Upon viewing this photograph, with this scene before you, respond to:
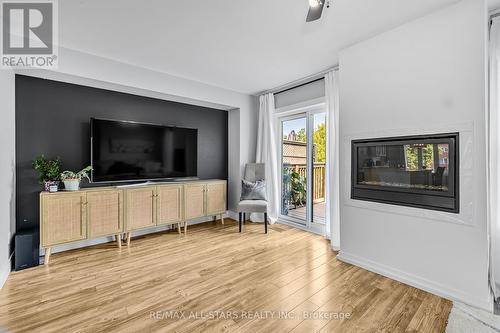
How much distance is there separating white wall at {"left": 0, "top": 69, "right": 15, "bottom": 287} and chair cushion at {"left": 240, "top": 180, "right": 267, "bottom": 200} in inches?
121

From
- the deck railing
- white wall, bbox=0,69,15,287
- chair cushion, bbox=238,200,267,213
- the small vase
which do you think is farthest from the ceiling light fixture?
the small vase

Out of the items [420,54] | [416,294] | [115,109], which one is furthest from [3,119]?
[416,294]

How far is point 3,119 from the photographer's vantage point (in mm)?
2369

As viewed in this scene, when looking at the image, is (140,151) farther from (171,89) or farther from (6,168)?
(6,168)

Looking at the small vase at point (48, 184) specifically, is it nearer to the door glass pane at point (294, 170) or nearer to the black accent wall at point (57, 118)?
the black accent wall at point (57, 118)

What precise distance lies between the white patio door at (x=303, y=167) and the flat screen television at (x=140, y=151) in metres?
1.79

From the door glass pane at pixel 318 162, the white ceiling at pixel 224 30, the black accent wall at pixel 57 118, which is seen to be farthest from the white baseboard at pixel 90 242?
the door glass pane at pixel 318 162

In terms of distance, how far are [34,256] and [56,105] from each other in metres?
1.92

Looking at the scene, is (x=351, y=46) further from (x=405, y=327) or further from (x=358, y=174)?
(x=405, y=327)

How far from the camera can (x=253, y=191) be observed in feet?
14.1

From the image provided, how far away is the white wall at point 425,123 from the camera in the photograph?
6.51 ft

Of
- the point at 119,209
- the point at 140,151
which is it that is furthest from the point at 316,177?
the point at 119,209

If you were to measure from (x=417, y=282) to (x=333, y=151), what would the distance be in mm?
1842

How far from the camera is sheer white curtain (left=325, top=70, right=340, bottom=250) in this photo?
10.9 feet
